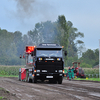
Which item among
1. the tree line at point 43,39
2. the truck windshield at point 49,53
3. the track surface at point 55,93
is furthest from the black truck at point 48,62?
the tree line at point 43,39

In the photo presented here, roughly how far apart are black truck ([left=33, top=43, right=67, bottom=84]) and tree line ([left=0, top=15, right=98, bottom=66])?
105ft

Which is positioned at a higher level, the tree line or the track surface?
the tree line

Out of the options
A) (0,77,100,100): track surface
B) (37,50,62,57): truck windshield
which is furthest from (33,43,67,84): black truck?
(0,77,100,100): track surface

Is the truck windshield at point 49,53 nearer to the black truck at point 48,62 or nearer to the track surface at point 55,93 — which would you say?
the black truck at point 48,62

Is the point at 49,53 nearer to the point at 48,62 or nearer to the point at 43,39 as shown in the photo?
the point at 48,62

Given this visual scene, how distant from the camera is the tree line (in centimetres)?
5778

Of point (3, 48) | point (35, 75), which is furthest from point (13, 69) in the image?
point (35, 75)

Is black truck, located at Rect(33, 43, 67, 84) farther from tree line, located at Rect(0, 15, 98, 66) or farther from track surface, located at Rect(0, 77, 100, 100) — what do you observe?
tree line, located at Rect(0, 15, 98, 66)

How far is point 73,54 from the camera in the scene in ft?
328

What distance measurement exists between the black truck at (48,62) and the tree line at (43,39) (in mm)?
32058

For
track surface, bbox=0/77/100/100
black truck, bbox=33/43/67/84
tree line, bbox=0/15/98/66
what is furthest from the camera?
tree line, bbox=0/15/98/66

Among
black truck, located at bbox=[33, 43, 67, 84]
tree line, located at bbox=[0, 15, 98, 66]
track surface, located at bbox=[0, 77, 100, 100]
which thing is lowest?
track surface, located at bbox=[0, 77, 100, 100]

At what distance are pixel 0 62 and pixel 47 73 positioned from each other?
49.2 m

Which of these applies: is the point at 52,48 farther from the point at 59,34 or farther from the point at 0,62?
the point at 0,62
